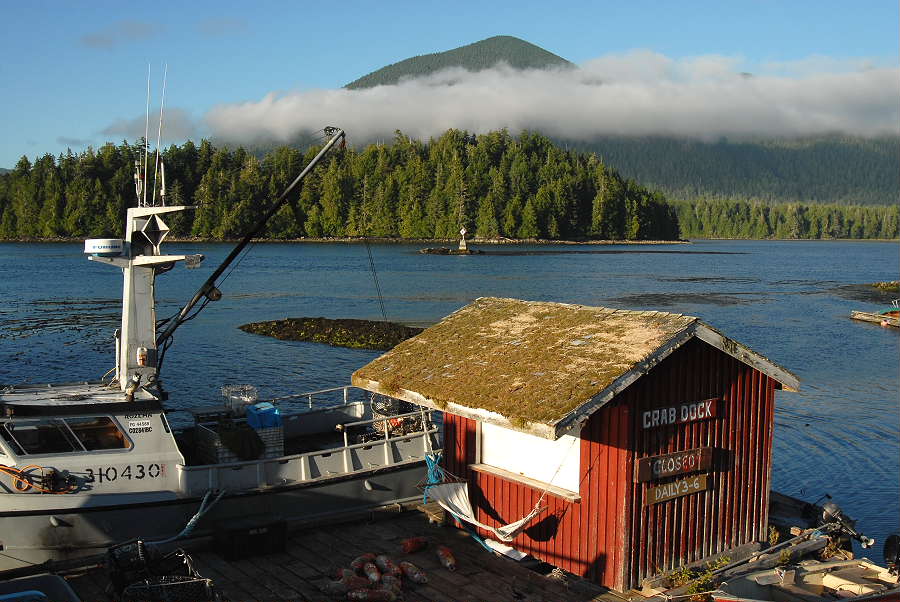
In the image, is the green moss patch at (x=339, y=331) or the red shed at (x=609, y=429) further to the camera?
the green moss patch at (x=339, y=331)

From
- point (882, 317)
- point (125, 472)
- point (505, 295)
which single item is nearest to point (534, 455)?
point (125, 472)

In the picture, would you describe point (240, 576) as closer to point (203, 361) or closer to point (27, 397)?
point (27, 397)

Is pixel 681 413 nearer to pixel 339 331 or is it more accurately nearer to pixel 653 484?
pixel 653 484

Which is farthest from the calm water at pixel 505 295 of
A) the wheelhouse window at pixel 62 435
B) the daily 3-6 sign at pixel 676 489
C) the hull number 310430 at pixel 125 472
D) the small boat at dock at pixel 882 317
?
the wheelhouse window at pixel 62 435

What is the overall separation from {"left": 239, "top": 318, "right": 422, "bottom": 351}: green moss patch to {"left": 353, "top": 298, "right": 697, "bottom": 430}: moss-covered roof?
3564 cm

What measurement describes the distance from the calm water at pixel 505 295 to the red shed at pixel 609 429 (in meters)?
9.75

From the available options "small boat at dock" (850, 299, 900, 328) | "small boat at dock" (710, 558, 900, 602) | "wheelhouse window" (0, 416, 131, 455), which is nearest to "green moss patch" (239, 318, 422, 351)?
"wheelhouse window" (0, 416, 131, 455)

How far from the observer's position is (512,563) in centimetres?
1439

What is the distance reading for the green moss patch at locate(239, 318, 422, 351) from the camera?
5347cm

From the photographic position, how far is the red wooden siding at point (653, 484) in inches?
523

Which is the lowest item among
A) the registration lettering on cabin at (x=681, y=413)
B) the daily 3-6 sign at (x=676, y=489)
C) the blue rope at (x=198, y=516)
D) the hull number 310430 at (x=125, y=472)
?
the blue rope at (x=198, y=516)

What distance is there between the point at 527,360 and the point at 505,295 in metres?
76.0

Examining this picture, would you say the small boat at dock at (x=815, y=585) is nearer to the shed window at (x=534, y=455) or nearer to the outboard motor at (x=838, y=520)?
the outboard motor at (x=838, y=520)

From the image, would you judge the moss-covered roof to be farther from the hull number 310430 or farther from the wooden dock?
the hull number 310430
